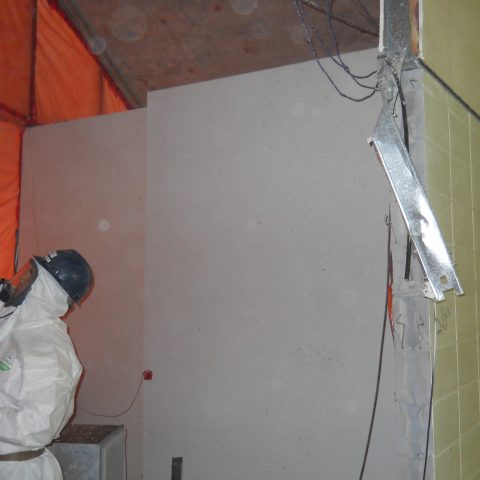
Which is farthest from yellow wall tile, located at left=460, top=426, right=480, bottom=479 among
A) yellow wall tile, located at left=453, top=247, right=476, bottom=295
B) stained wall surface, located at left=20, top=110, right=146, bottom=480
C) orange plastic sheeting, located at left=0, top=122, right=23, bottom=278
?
orange plastic sheeting, located at left=0, top=122, right=23, bottom=278

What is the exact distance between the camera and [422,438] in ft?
3.66

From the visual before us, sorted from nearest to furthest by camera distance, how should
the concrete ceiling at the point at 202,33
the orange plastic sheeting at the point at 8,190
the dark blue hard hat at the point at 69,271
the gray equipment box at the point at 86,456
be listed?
the dark blue hard hat at the point at 69,271
the gray equipment box at the point at 86,456
the orange plastic sheeting at the point at 8,190
the concrete ceiling at the point at 202,33

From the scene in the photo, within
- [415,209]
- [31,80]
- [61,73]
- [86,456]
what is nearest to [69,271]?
[86,456]

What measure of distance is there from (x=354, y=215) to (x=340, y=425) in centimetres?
108

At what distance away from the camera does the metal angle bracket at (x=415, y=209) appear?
1085 millimetres

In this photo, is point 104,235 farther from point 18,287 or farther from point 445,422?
point 445,422

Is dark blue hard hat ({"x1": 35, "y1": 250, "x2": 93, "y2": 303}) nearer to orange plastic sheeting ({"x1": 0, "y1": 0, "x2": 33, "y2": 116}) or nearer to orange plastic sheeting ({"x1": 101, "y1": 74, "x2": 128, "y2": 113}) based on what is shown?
orange plastic sheeting ({"x1": 0, "y1": 0, "x2": 33, "y2": 116})

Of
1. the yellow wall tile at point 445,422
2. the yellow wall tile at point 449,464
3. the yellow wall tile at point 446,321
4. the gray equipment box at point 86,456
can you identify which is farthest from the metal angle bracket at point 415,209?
the gray equipment box at point 86,456

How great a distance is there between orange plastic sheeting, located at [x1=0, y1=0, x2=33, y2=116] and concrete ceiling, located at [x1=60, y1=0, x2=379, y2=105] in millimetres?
525

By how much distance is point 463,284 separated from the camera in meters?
1.34

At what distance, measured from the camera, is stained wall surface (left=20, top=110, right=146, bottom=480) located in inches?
125

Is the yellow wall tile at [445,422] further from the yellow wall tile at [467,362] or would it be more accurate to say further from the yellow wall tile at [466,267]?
the yellow wall tile at [466,267]

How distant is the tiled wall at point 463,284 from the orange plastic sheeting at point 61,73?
3.30 m

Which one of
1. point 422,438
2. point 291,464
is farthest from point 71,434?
point 422,438
